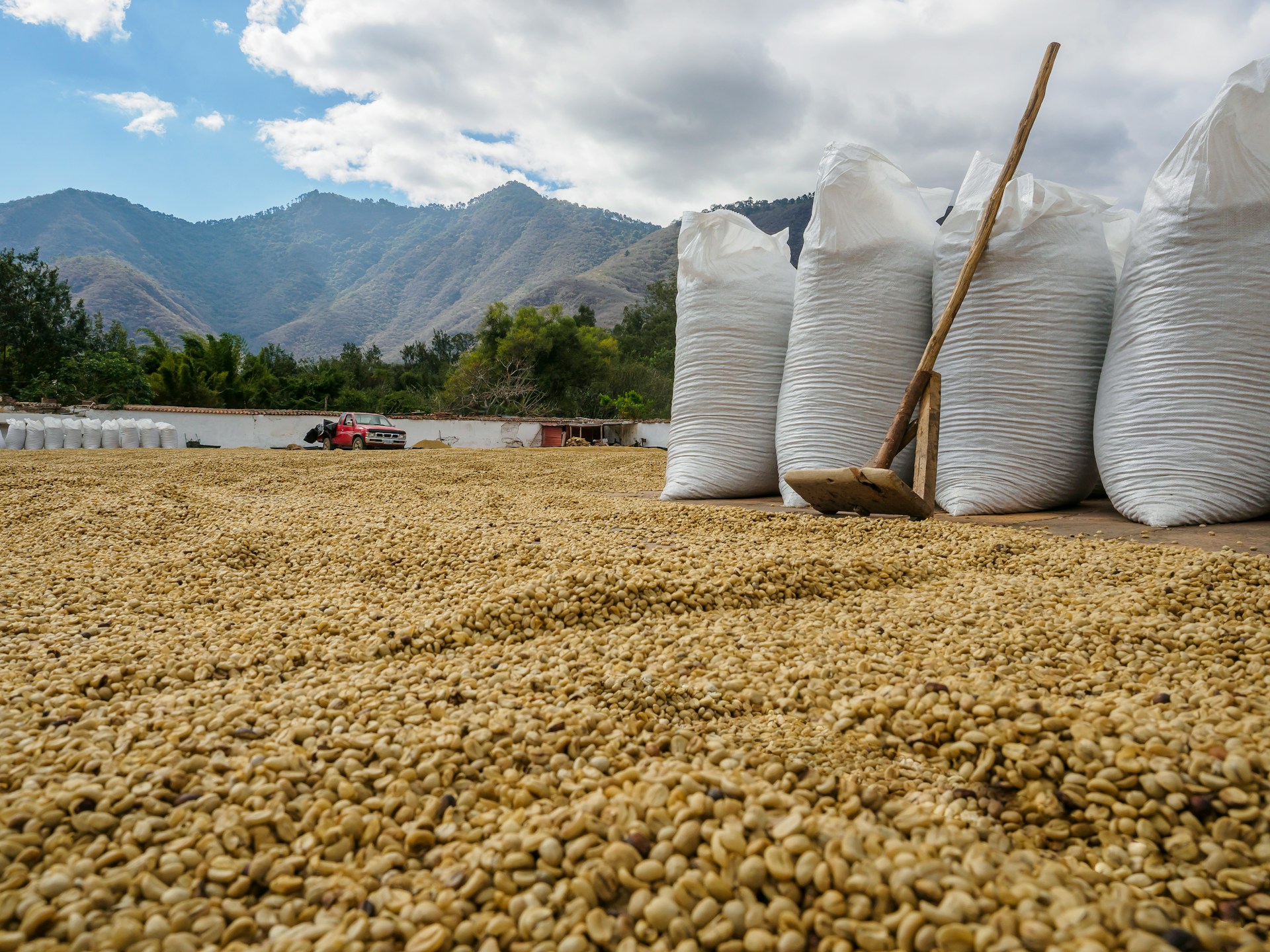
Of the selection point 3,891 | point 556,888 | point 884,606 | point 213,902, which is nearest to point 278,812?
point 213,902

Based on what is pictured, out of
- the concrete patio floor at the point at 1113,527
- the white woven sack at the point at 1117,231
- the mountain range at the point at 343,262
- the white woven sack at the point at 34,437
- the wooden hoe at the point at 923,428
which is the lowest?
the white woven sack at the point at 34,437

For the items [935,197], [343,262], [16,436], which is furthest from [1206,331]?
[343,262]

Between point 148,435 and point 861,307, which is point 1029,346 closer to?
point 861,307

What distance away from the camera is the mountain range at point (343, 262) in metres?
53.8

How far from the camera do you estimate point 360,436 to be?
43.1 ft

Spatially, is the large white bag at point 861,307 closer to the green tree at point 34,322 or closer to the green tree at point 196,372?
the green tree at point 196,372

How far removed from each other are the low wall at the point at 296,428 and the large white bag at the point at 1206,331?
1185cm

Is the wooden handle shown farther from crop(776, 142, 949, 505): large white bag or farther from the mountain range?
the mountain range

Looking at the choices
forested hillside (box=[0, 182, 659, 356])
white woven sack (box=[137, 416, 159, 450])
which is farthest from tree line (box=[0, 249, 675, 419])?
forested hillside (box=[0, 182, 659, 356])

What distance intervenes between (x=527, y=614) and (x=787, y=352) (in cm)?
219

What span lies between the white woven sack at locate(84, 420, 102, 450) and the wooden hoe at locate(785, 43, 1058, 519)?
37.0 ft

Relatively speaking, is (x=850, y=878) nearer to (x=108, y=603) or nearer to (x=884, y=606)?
(x=884, y=606)

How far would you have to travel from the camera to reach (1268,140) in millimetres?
2225

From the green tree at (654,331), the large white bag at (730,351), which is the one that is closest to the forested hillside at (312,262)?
the green tree at (654,331)
